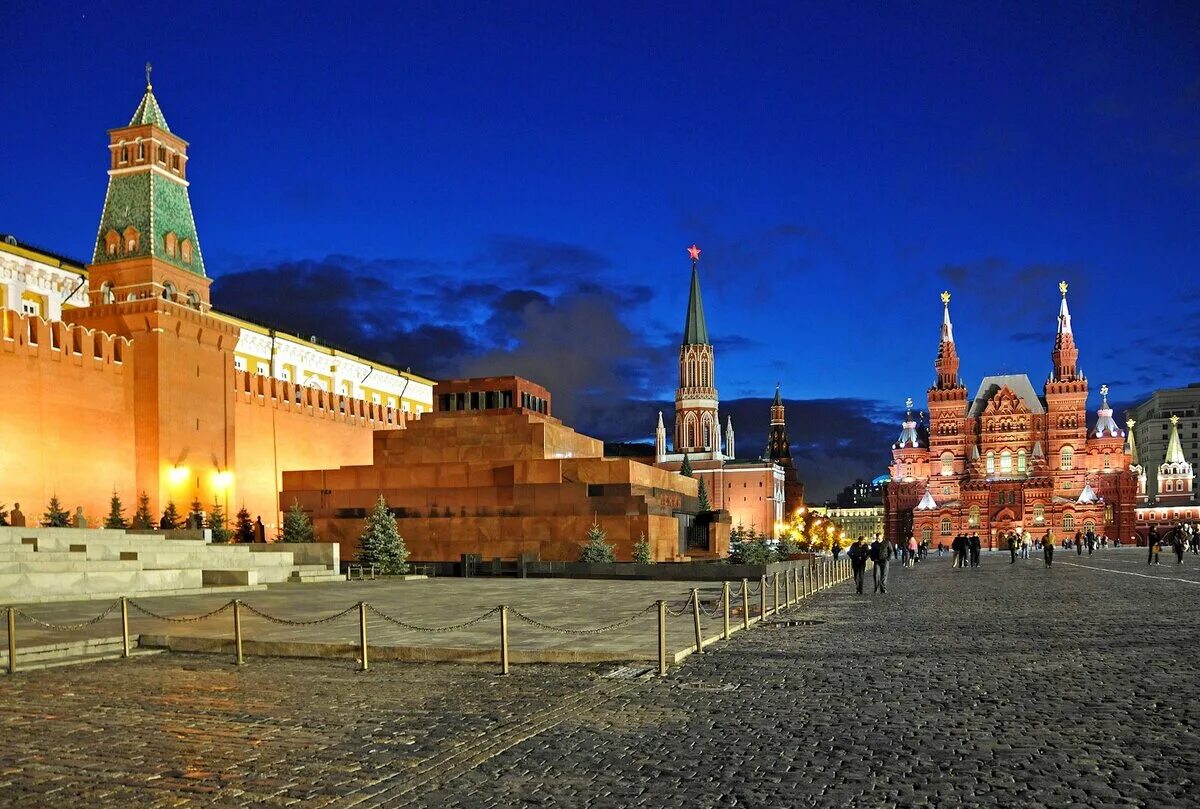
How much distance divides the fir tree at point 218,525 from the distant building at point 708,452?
6720 centimetres

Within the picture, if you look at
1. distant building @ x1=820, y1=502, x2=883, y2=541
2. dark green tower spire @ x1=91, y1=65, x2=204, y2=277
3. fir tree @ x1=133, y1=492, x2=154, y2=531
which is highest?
dark green tower spire @ x1=91, y1=65, x2=204, y2=277

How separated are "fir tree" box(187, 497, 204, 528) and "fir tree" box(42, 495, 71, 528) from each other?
2.93 meters

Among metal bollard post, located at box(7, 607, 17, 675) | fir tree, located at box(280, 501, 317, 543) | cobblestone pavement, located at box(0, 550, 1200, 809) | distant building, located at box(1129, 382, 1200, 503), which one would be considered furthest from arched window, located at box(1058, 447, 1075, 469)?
metal bollard post, located at box(7, 607, 17, 675)

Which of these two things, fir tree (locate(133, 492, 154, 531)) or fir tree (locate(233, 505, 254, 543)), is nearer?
fir tree (locate(133, 492, 154, 531))

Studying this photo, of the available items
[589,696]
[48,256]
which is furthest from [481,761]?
[48,256]

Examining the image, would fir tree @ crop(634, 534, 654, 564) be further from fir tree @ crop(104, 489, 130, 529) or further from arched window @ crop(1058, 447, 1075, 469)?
arched window @ crop(1058, 447, 1075, 469)

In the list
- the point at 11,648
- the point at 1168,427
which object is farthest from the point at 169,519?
the point at 1168,427

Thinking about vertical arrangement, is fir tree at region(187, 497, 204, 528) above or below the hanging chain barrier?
above

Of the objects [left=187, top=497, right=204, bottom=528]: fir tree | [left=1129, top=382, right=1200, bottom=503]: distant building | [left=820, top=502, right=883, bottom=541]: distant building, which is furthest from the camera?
[left=820, top=502, right=883, bottom=541]: distant building

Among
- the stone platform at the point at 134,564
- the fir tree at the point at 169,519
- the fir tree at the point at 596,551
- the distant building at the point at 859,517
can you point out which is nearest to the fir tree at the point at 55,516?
the fir tree at the point at 169,519

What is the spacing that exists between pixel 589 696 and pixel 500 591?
11718 millimetres

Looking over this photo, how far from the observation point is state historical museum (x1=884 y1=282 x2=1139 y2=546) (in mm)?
83750

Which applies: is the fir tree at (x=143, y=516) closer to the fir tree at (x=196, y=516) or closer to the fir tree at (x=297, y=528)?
the fir tree at (x=196, y=516)

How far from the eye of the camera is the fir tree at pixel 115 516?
26272mm
